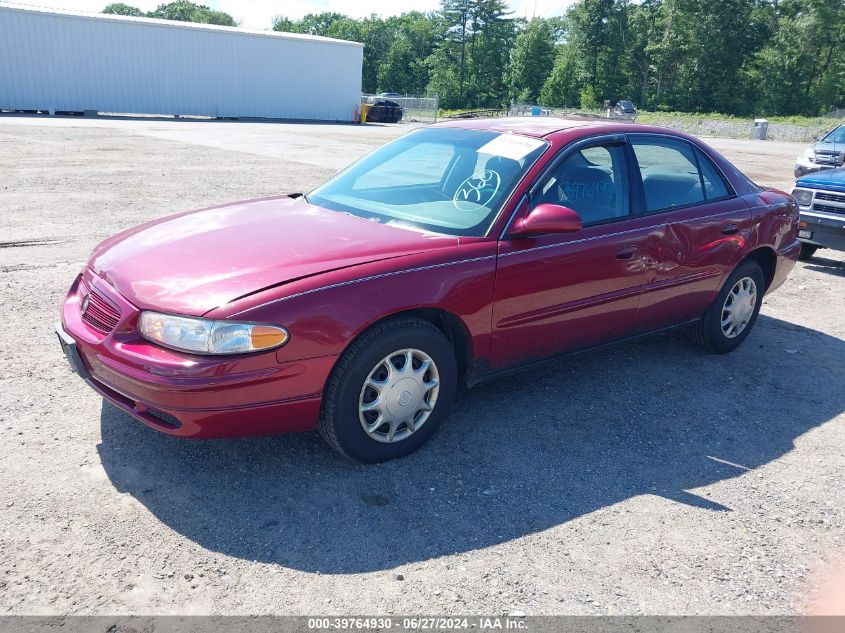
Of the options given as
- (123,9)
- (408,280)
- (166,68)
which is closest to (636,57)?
(166,68)

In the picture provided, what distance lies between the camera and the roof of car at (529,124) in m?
4.37

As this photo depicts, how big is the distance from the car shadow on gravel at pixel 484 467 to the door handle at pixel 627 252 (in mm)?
903

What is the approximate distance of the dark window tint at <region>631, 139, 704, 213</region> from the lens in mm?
4637

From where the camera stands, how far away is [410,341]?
3443mm

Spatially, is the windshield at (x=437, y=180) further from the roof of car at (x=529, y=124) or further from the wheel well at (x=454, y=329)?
the wheel well at (x=454, y=329)

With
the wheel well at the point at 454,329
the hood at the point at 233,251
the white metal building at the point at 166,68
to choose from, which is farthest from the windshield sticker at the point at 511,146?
the white metal building at the point at 166,68

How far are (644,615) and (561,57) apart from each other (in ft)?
290

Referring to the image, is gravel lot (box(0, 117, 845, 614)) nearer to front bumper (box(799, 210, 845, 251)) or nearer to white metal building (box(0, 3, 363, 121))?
front bumper (box(799, 210, 845, 251))

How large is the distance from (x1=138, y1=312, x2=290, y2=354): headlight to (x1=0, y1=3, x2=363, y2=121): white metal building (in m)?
33.6

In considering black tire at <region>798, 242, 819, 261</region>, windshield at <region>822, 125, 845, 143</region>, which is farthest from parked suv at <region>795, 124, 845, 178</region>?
black tire at <region>798, 242, 819, 261</region>

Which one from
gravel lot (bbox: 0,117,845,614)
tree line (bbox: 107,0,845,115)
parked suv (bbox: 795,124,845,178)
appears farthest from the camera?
tree line (bbox: 107,0,845,115)

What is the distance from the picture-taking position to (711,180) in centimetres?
516

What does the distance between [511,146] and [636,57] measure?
85126mm

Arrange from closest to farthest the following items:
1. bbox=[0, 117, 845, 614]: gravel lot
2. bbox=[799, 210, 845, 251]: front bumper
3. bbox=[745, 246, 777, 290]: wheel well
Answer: bbox=[0, 117, 845, 614]: gravel lot < bbox=[745, 246, 777, 290]: wheel well < bbox=[799, 210, 845, 251]: front bumper
